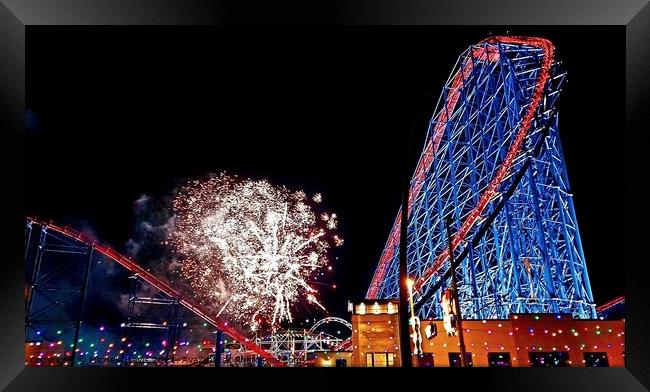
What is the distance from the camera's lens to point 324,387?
5551 millimetres

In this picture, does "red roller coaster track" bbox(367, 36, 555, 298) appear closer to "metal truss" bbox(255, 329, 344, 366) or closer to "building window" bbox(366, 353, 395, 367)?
"building window" bbox(366, 353, 395, 367)

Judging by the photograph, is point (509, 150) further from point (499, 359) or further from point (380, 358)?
point (380, 358)

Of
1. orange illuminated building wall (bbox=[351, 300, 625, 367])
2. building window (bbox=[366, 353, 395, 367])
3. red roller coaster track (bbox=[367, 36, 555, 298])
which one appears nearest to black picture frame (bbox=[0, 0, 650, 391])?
orange illuminated building wall (bbox=[351, 300, 625, 367])

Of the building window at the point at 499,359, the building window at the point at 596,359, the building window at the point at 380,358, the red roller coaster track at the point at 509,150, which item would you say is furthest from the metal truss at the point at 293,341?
the building window at the point at 596,359

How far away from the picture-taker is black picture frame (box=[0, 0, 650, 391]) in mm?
5555

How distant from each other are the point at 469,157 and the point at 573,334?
5561 mm

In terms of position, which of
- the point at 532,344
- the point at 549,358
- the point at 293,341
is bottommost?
the point at 293,341

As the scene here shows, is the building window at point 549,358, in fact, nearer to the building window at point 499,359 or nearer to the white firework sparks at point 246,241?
the building window at point 499,359

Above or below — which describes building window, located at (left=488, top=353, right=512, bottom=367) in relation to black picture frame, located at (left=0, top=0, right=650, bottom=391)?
below

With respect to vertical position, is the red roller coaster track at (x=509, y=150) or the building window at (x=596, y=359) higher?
the red roller coaster track at (x=509, y=150)
